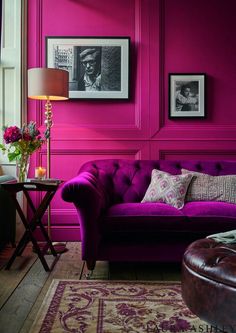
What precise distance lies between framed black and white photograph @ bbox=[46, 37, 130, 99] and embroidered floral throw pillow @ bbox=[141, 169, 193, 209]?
110cm

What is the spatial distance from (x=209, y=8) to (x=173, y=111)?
1.12m

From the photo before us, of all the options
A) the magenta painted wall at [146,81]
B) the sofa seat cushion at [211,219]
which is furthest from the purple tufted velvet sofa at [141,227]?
the magenta painted wall at [146,81]

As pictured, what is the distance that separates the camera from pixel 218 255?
183cm

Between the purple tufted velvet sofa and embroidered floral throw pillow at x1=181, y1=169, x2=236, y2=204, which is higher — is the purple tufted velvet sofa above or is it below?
below

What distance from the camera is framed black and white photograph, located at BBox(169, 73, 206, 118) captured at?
3.88 meters

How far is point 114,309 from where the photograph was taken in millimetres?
2156

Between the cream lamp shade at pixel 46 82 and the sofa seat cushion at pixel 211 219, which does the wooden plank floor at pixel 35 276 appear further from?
the cream lamp shade at pixel 46 82

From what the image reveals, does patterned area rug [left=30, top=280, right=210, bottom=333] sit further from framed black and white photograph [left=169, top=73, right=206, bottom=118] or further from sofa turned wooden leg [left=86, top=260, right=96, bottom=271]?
framed black and white photograph [left=169, top=73, right=206, bottom=118]

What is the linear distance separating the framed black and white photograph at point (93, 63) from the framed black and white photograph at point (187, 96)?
0.49 m

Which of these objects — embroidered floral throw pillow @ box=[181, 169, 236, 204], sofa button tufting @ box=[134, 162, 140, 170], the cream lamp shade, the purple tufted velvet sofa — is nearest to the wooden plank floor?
the purple tufted velvet sofa

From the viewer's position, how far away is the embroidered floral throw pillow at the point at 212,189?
10.5 ft

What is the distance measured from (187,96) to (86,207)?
1.85 meters

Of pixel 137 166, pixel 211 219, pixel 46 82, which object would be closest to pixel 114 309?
pixel 211 219

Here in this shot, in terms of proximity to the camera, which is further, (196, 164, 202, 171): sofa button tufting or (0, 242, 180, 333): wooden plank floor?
(196, 164, 202, 171): sofa button tufting
